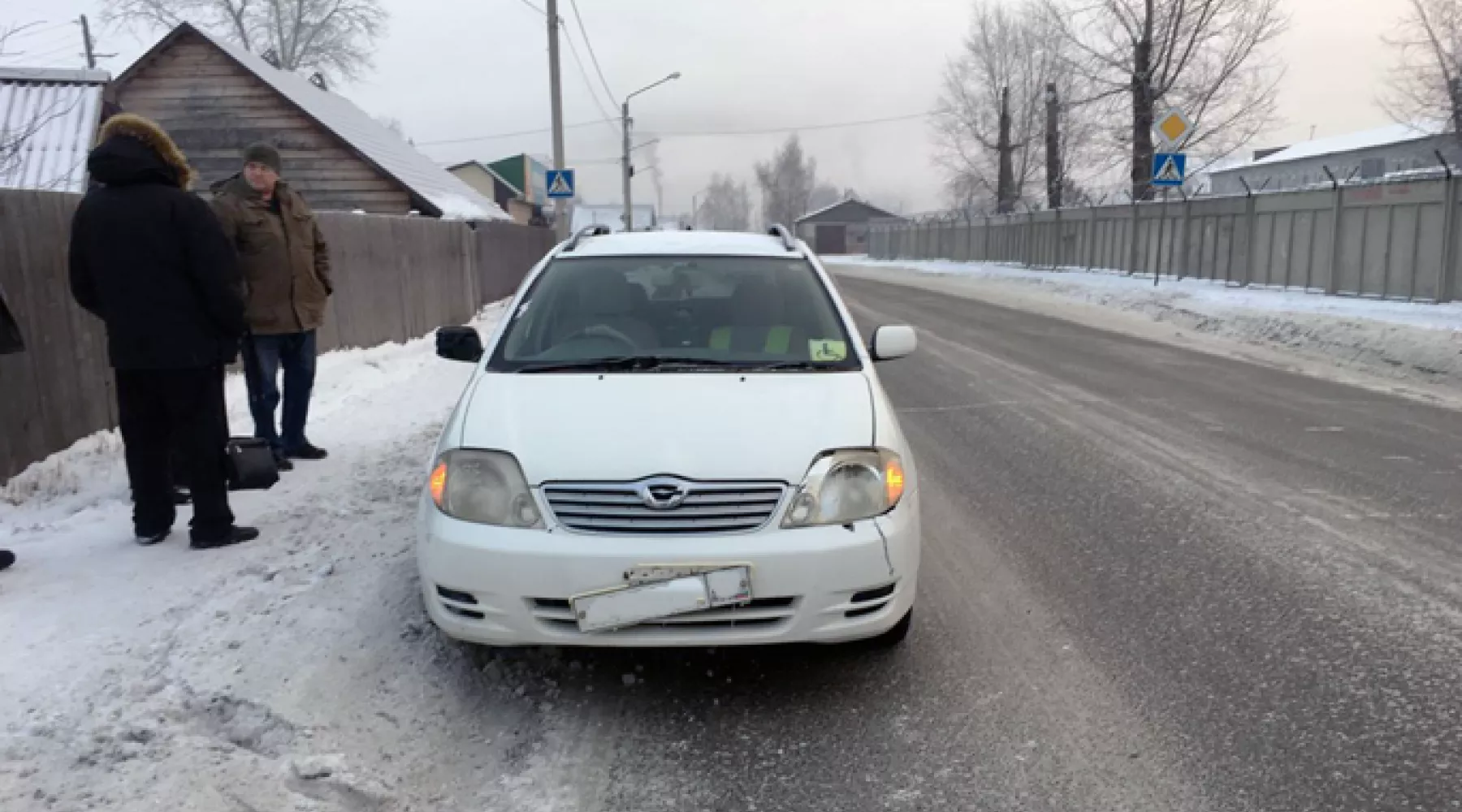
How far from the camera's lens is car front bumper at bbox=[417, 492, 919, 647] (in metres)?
3.12

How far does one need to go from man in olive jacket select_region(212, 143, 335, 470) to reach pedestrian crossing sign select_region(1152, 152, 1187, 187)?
16.5 m

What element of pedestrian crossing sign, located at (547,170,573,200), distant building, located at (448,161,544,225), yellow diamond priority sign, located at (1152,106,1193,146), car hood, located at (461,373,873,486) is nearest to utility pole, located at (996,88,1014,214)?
distant building, located at (448,161,544,225)

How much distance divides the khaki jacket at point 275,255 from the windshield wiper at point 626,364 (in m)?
2.80

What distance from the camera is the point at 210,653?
3.59 m

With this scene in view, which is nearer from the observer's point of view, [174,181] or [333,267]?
[174,181]

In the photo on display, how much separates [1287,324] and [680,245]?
12178 mm

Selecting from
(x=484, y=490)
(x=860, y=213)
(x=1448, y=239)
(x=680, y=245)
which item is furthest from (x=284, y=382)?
(x=860, y=213)

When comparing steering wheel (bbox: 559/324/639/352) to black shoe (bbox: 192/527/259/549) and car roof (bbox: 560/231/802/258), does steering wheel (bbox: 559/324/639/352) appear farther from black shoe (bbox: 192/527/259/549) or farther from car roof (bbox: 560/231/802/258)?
black shoe (bbox: 192/527/259/549)

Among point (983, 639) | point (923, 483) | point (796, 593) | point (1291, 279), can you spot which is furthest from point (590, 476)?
point (1291, 279)

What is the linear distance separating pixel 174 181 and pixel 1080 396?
749cm

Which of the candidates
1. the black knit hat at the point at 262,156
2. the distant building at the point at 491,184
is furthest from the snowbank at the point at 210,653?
the distant building at the point at 491,184

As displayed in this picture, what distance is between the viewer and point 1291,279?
1895 centimetres

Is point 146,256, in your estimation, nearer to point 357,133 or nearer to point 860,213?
point 357,133

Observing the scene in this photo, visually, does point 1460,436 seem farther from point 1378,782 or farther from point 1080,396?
point 1378,782
